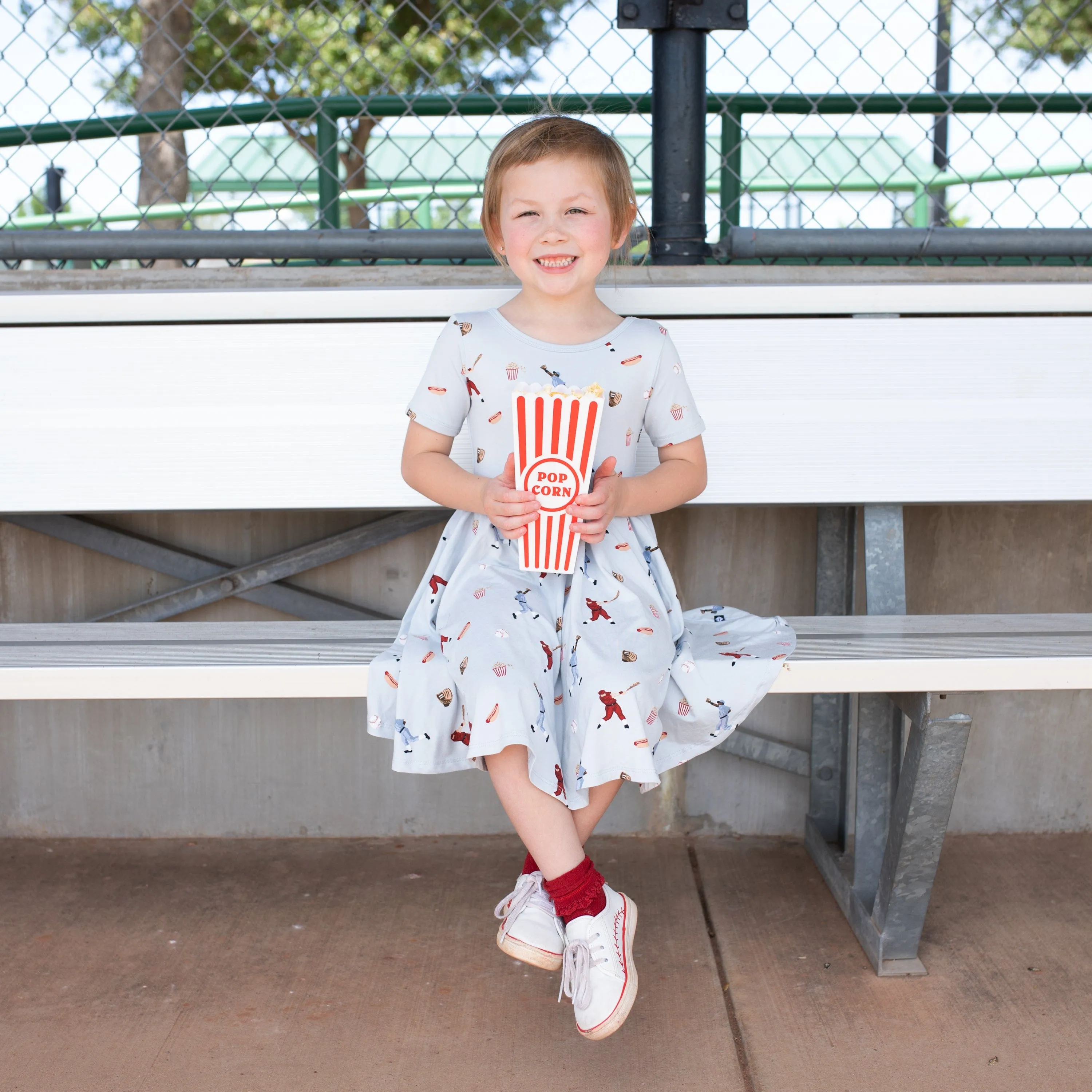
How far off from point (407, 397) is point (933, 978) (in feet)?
5.01

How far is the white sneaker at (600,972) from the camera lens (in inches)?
65.9

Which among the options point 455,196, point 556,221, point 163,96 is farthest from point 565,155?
point 163,96

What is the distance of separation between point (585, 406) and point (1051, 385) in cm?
127

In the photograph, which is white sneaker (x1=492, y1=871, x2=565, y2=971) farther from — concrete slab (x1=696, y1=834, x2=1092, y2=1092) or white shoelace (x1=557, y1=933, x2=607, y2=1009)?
concrete slab (x1=696, y1=834, x2=1092, y2=1092)

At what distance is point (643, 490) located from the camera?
A: 1964mm

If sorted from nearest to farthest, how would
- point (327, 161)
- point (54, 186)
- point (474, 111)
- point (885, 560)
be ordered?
1. point (885, 560)
2. point (474, 111)
3. point (327, 161)
4. point (54, 186)

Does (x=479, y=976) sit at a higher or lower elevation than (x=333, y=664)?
lower

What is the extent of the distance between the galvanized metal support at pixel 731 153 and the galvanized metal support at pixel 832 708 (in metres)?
1.08

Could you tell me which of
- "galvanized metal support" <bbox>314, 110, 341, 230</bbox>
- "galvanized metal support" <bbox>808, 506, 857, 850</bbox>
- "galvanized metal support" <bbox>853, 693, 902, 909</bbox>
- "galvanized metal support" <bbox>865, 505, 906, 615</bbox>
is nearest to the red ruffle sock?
"galvanized metal support" <bbox>853, 693, 902, 909</bbox>

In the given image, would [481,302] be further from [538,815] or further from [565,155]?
[538,815]

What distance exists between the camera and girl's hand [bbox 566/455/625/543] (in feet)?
5.74

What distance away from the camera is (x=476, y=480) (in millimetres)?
1934

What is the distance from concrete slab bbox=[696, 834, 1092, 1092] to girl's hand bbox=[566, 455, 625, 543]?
906 millimetres

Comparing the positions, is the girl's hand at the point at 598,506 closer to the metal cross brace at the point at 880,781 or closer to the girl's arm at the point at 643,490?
the girl's arm at the point at 643,490
